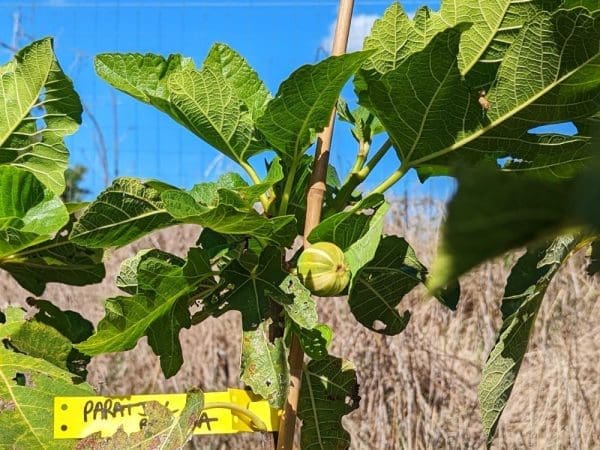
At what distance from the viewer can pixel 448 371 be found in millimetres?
1275

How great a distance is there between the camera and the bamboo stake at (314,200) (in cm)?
48

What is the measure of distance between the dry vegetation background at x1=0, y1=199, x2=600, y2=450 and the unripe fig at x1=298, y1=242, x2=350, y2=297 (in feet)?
1.94

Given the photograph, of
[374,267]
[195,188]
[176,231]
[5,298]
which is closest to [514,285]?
[374,267]

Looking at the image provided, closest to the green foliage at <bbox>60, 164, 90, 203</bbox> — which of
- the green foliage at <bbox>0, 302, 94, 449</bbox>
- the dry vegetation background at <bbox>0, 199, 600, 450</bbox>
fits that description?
the dry vegetation background at <bbox>0, 199, 600, 450</bbox>

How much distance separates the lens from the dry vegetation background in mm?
1191

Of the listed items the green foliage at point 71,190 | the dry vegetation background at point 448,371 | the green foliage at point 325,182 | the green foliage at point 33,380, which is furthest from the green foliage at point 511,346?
the green foliage at point 71,190

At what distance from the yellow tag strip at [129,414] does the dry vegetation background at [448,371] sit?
516 mm

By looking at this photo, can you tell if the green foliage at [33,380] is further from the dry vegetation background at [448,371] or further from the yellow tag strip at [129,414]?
the dry vegetation background at [448,371]

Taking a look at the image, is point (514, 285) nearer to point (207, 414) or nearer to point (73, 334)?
point (207, 414)

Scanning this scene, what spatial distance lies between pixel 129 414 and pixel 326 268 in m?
0.20

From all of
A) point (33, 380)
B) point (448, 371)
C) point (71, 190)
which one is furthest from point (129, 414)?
point (71, 190)

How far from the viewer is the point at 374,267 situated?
522 millimetres

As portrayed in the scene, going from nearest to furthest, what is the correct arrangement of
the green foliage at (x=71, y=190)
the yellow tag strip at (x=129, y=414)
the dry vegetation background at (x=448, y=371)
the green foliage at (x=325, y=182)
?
1. the green foliage at (x=325, y=182)
2. the yellow tag strip at (x=129, y=414)
3. the dry vegetation background at (x=448, y=371)
4. the green foliage at (x=71, y=190)

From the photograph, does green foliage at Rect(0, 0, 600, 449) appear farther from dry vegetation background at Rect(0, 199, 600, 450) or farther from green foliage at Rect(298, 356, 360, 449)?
dry vegetation background at Rect(0, 199, 600, 450)
